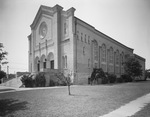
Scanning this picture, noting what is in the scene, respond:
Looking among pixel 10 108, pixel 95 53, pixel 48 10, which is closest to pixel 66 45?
pixel 95 53

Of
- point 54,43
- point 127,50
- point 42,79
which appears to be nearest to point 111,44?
point 127,50

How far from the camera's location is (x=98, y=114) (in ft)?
20.3

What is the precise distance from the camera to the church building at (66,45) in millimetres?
26761

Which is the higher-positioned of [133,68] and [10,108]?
[133,68]

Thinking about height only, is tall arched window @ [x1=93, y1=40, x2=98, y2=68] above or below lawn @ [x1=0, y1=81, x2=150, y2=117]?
above

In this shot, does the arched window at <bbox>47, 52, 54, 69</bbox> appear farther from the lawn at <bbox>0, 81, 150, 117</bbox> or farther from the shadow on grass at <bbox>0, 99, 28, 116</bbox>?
the shadow on grass at <bbox>0, 99, 28, 116</bbox>

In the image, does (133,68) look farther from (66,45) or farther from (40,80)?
(40,80)

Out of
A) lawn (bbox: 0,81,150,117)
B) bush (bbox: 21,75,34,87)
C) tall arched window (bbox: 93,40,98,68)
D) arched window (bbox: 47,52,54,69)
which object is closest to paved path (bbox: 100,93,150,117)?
lawn (bbox: 0,81,150,117)

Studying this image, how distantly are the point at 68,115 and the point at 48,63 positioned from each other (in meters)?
26.0

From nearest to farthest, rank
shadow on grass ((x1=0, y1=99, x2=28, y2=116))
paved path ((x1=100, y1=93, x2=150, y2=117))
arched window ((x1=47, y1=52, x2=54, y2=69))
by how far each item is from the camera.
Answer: paved path ((x1=100, y1=93, x2=150, y2=117)) → shadow on grass ((x1=0, y1=99, x2=28, y2=116)) → arched window ((x1=47, y1=52, x2=54, y2=69))

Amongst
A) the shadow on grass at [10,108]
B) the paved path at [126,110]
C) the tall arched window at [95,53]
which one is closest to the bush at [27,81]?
the shadow on grass at [10,108]

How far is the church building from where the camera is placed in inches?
1054

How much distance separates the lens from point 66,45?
2778 cm

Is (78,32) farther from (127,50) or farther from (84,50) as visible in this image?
(127,50)
